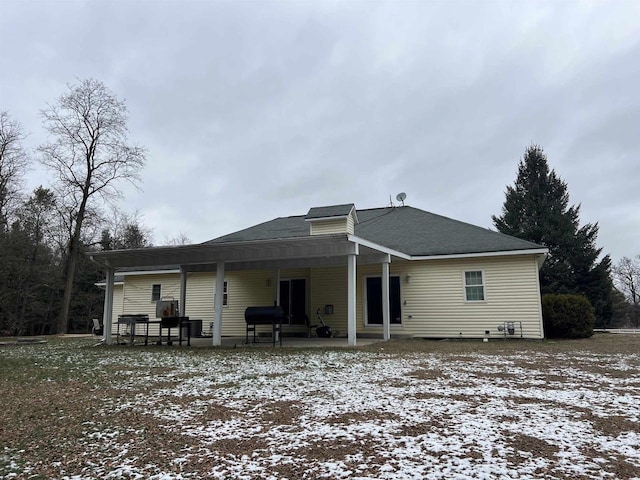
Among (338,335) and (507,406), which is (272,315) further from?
(507,406)

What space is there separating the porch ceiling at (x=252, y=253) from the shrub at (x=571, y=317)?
6101 mm

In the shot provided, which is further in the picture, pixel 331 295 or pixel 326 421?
pixel 331 295

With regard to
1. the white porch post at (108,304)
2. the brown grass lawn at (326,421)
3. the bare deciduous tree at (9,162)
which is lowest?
the brown grass lawn at (326,421)

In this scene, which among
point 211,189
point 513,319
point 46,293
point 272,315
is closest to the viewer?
point 272,315

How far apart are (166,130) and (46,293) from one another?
13.9 m

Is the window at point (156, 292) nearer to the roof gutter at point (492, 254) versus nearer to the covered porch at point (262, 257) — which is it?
the covered porch at point (262, 257)

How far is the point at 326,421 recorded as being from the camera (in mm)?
3779

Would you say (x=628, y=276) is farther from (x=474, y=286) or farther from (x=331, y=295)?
(x=331, y=295)

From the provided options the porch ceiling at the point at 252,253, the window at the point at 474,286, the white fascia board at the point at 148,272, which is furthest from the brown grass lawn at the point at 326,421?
the white fascia board at the point at 148,272

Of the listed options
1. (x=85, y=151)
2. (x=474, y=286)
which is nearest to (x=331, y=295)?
(x=474, y=286)

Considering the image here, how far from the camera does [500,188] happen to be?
97.6ft

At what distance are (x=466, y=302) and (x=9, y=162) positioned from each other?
22.2 meters

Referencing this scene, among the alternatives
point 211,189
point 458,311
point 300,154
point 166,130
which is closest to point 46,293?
point 211,189

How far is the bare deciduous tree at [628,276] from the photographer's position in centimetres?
3644
